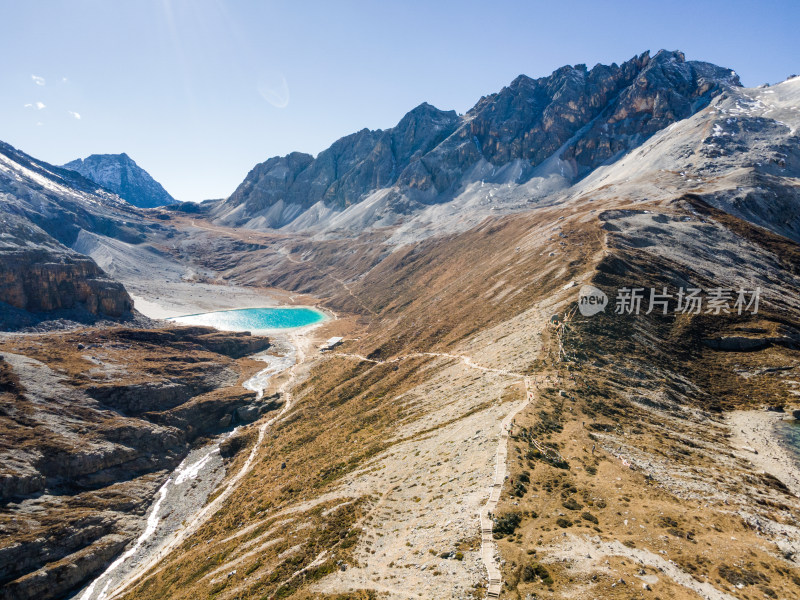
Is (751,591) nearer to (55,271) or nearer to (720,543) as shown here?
(720,543)

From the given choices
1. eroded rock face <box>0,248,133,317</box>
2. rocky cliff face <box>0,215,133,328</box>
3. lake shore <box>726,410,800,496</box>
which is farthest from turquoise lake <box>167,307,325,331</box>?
lake shore <box>726,410,800,496</box>

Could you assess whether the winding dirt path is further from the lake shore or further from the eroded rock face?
the eroded rock face

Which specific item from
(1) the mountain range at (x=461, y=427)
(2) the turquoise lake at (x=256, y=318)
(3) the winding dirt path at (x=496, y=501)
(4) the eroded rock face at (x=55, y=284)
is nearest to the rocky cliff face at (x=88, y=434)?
(1) the mountain range at (x=461, y=427)

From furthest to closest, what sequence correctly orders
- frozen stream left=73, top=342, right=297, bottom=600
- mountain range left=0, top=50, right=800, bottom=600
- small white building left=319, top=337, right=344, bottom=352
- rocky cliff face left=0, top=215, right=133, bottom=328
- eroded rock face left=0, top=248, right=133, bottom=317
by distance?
small white building left=319, top=337, right=344, bottom=352 < eroded rock face left=0, top=248, right=133, bottom=317 < rocky cliff face left=0, top=215, right=133, bottom=328 < frozen stream left=73, top=342, right=297, bottom=600 < mountain range left=0, top=50, right=800, bottom=600

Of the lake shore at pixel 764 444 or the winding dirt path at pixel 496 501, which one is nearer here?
the winding dirt path at pixel 496 501

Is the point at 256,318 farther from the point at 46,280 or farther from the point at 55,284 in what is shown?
the point at 46,280

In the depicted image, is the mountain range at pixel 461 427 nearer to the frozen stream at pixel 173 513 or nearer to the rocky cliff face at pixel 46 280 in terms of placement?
the rocky cliff face at pixel 46 280

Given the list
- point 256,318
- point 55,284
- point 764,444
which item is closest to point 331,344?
point 256,318
